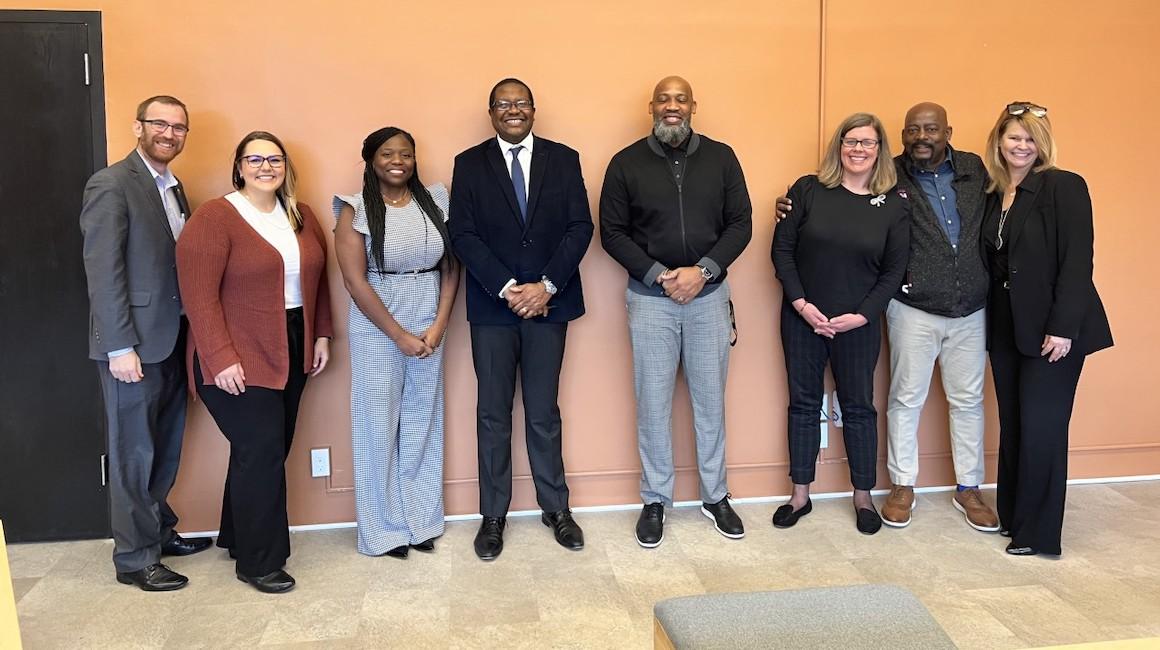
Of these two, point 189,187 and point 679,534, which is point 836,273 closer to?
point 679,534

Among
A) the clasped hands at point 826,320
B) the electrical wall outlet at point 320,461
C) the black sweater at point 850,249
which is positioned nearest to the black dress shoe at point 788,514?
the clasped hands at point 826,320

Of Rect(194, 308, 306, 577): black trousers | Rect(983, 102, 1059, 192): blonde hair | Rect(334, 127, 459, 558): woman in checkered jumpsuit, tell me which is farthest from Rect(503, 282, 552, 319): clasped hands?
Rect(983, 102, 1059, 192): blonde hair

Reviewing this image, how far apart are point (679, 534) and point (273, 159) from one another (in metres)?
2.20

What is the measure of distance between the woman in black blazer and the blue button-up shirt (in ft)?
0.51

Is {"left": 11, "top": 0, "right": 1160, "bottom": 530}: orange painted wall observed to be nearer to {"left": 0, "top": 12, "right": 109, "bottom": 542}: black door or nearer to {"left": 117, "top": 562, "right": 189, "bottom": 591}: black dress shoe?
{"left": 0, "top": 12, "right": 109, "bottom": 542}: black door

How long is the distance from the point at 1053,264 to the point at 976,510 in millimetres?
1106

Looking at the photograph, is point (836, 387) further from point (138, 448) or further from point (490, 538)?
point (138, 448)

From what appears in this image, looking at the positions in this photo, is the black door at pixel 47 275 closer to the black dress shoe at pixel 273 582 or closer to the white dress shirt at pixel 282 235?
the white dress shirt at pixel 282 235

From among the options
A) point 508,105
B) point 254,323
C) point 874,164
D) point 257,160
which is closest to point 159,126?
point 257,160

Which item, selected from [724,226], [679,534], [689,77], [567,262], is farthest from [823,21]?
[679,534]

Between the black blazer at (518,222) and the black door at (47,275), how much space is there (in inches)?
58.5

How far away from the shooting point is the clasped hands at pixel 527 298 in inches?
126

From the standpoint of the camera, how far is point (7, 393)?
3316 millimetres

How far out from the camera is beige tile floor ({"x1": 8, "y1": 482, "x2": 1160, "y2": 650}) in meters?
2.66
